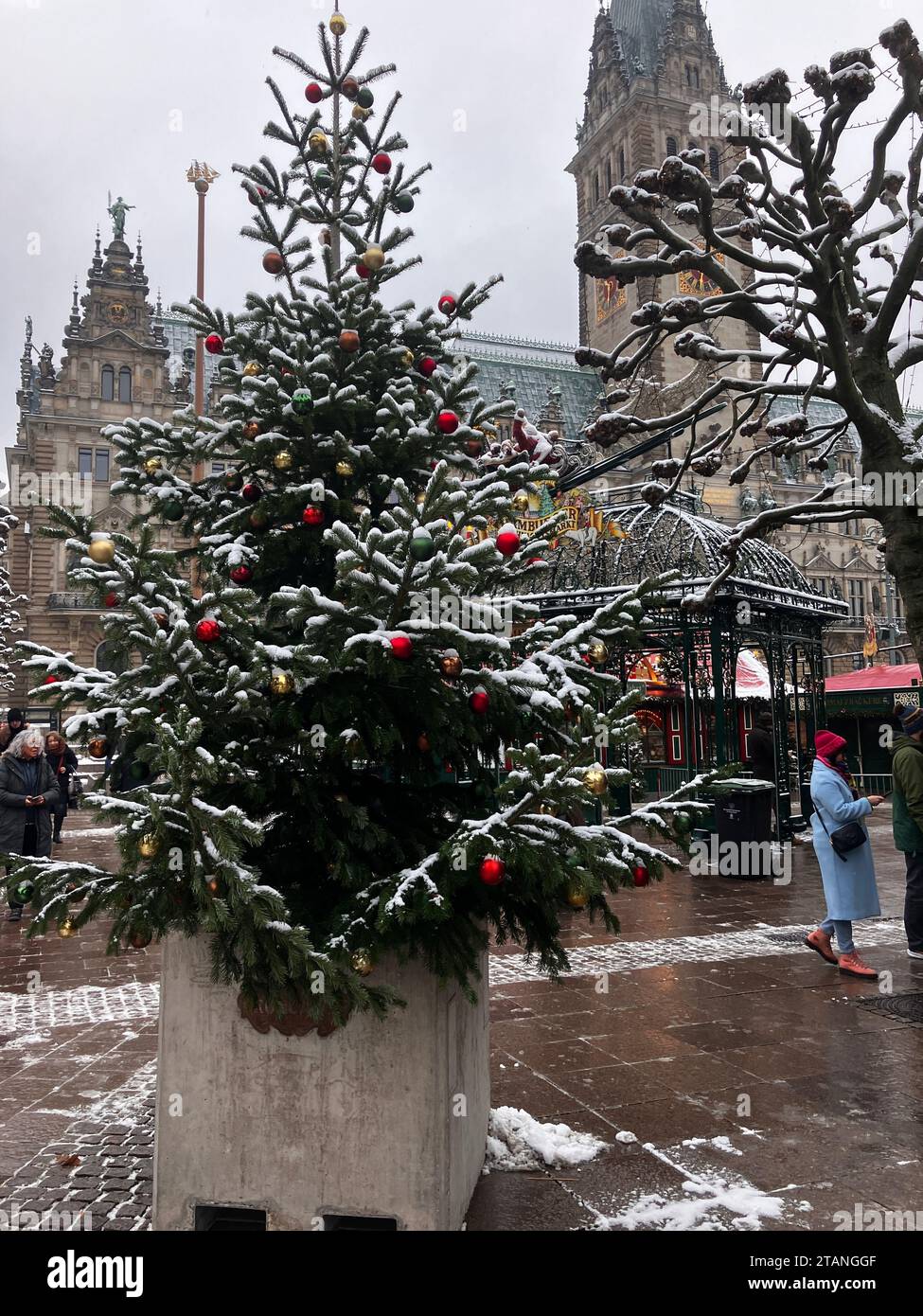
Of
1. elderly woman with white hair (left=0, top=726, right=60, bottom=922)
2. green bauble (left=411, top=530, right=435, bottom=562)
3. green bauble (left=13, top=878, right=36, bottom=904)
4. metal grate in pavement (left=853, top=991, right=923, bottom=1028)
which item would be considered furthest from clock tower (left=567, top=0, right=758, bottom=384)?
green bauble (left=13, top=878, right=36, bottom=904)

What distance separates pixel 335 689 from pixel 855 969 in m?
5.36

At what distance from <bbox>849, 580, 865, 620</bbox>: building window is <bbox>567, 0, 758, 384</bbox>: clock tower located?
16.4m

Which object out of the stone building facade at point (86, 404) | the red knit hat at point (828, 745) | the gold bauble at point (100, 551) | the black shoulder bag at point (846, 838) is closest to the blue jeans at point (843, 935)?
the black shoulder bag at point (846, 838)

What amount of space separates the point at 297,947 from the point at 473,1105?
1.35 metres

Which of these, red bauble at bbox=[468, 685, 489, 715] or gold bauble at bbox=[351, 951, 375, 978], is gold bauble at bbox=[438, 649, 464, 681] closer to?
red bauble at bbox=[468, 685, 489, 715]

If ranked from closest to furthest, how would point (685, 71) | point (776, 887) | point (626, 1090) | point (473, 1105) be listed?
point (473, 1105) → point (626, 1090) → point (776, 887) → point (685, 71)

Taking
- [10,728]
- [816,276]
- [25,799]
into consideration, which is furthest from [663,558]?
[25,799]

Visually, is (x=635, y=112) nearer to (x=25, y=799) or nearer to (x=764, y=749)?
(x=764, y=749)

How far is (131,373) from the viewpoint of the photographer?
42.9 metres

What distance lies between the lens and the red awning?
2219 cm

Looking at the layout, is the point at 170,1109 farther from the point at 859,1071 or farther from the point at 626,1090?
the point at 859,1071

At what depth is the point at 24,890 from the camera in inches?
119

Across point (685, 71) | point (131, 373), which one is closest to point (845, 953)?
point (131, 373)

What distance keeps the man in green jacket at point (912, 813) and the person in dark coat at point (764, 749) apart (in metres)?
5.14
